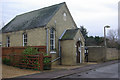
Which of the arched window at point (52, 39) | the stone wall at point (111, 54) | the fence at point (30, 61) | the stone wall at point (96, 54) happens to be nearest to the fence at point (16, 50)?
the arched window at point (52, 39)

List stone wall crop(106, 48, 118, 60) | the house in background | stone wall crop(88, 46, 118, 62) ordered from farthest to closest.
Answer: stone wall crop(106, 48, 118, 60), stone wall crop(88, 46, 118, 62), the house in background

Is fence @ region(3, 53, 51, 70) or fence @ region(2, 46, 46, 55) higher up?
fence @ region(2, 46, 46, 55)

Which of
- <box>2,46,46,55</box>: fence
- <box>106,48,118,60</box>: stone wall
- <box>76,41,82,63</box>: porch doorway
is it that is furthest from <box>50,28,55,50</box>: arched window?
<box>106,48,118,60</box>: stone wall

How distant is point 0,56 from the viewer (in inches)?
701

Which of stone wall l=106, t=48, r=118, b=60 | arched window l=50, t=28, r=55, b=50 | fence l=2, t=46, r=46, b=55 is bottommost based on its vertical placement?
stone wall l=106, t=48, r=118, b=60

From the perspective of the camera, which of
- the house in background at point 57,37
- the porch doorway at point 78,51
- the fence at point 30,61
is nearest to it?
the fence at point 30,61

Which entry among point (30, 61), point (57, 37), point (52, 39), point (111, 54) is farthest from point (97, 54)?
point (30, 61)

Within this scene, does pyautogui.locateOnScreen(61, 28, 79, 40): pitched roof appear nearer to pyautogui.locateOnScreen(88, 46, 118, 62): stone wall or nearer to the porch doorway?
the porch doorway

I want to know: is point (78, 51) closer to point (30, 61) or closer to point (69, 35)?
point (69, 35)

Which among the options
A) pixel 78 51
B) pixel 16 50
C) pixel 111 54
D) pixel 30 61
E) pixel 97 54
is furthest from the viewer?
pixel 111 54

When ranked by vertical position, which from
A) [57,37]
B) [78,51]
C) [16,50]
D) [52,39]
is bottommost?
[78,51]

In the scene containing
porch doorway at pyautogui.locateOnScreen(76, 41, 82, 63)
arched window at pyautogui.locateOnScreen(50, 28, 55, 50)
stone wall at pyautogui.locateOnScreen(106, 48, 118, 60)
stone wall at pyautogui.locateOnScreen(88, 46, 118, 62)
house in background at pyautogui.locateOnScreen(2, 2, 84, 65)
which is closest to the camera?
house in background at pyautogui.locateOnScreen(2, 2, 84, 65)

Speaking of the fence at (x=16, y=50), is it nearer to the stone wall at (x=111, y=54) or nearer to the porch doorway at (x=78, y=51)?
the porch doorway at (x=78, y=51)

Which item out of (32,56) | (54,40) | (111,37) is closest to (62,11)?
(54,40)
